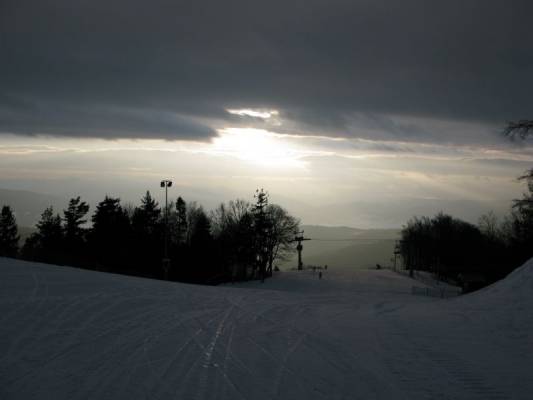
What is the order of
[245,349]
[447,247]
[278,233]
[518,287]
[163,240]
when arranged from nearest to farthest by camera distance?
[245,349] → [518,287] → [163,240] → [278,233] → [447,247]

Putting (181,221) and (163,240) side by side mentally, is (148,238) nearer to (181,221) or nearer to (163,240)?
(163,240)

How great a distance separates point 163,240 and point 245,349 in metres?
65.5

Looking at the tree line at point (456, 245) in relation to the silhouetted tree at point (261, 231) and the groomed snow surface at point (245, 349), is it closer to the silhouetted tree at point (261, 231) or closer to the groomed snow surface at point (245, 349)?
the silhouetted tree at point (261, 231)

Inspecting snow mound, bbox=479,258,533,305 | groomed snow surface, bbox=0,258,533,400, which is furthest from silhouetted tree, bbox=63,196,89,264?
snow mound, bbox=479,258,533,305

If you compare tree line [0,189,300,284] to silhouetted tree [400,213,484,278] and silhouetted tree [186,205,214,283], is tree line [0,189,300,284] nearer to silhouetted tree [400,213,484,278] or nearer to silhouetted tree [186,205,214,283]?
silhouetted tree [186,205,214,283]

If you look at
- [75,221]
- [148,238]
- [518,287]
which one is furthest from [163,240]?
[518,287]

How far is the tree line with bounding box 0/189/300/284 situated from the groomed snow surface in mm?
43584

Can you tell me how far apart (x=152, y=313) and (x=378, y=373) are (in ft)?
30.1

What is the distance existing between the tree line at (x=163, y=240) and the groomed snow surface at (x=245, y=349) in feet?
143

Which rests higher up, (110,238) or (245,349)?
(110,238)

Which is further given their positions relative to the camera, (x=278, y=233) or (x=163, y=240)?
(x=278, y=233)

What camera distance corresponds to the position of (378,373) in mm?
10133

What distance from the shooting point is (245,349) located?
39.3ft

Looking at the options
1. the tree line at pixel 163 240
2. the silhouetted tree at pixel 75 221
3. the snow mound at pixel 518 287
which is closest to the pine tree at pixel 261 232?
the tree line at pixel 163 240
